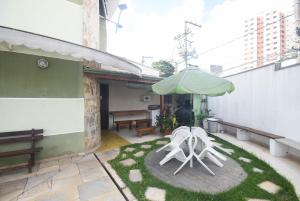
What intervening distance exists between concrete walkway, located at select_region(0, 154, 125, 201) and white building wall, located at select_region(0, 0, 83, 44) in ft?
12.6

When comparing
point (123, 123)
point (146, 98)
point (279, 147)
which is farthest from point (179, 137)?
point (146, 98)

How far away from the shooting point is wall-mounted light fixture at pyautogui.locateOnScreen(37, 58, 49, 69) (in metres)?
4.41

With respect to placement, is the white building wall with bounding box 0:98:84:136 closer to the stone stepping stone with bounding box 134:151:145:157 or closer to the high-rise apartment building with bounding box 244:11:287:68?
the stone stepping stone with bounding box 134:151:145:157

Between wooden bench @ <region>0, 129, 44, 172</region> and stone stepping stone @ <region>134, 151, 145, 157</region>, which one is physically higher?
wooden bench @ <region>0, 129, 44, 172</region>

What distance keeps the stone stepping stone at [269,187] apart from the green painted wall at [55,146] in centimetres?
499

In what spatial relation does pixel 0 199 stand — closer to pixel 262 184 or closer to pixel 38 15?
pixel 38 15

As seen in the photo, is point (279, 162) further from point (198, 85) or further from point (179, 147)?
point (198, 85)

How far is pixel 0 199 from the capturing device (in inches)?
117

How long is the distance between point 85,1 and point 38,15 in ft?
5.00

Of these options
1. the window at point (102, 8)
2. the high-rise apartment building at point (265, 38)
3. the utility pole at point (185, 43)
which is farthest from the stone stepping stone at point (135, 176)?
the high-rise apartment building at point (265, 38)

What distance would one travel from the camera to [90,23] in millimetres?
5438

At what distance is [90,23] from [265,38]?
26084 mm

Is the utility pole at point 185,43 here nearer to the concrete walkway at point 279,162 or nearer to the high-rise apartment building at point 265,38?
the high-rise apartment building at point 265,38

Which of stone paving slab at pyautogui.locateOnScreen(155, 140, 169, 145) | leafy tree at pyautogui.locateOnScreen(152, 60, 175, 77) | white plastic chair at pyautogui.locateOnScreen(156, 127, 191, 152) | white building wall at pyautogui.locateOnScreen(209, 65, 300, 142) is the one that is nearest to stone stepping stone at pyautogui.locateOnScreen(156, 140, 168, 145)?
stone paving slab at pyautogui.locateOnScreen(155, 140, 169, 145)
